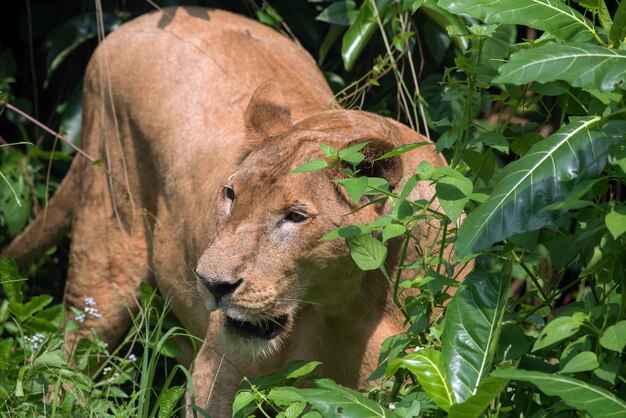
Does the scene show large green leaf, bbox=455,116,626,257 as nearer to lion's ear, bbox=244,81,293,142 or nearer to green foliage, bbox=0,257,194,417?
→ green foliage, bbox=0,257,194,417

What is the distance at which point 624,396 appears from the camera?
7.68 feet

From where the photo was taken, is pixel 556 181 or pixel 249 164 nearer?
pixel 556 181

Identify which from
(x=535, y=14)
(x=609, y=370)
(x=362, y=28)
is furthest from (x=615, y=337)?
(x=362, y=28)

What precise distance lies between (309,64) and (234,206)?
5.64ft

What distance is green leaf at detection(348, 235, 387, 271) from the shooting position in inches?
104

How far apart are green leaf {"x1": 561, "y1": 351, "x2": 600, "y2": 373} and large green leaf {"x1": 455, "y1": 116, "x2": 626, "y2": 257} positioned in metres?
0.30

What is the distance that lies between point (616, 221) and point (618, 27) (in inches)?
21.8

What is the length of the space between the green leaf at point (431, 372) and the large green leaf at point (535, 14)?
2.65 ft

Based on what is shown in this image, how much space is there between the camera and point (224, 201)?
10.4 ft

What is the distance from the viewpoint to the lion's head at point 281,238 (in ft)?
9.47

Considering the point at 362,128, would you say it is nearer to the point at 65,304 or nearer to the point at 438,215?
the point at 438,215

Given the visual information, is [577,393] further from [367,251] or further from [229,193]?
[229,193]

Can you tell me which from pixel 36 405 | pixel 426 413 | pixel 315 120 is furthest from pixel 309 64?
pixel 426 413

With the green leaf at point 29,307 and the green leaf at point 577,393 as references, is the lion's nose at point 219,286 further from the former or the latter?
the green leaf at point 29,307
